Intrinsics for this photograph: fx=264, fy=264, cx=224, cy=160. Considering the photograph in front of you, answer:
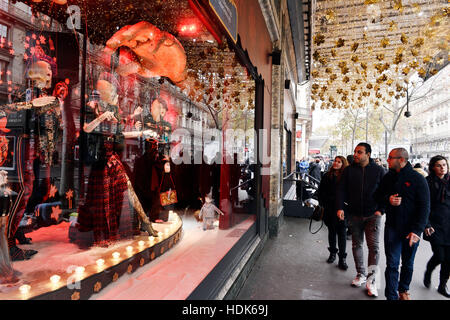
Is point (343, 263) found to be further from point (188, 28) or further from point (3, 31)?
point (3, 31)

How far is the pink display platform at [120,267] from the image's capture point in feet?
7.32

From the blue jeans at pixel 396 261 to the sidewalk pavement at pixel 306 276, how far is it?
0.97 feet

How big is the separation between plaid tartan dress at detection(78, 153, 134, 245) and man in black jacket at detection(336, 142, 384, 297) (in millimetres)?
3372

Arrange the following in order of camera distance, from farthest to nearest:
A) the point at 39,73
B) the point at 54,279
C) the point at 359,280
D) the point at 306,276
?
the point at 306,276 → the point at 359,280 → the point at 39,73 → the point at 54,279

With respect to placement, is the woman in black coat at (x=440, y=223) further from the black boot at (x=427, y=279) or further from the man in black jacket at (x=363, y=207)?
the man in black jacket at (x=363, y=207)

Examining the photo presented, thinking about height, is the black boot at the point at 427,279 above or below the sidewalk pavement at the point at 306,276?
above

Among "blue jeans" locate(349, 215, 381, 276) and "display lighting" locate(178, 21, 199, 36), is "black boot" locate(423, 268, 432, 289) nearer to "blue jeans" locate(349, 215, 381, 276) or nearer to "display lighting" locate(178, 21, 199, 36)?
"blue jeans" locate(349, 215, 381, 276)

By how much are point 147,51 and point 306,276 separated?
4.16m

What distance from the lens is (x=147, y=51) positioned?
3746mm

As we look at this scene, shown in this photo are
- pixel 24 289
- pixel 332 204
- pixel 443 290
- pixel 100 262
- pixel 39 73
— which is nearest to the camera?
pixel 24 289

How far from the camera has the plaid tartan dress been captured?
3277 mm

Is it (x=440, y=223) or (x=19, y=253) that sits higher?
(x=440, y=223)

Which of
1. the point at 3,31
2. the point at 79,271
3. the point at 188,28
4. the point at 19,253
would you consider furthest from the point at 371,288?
the point at 3,31

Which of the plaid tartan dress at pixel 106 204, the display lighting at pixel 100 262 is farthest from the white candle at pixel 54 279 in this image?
the plaid tartan dress at pixel 106 204
